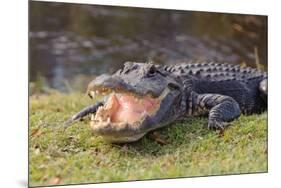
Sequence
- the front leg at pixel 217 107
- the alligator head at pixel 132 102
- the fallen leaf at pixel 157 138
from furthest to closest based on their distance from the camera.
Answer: the front leg at pixel 217 107, the fallen leaf at pixel 157 138, the alligator head at pixel 132 102

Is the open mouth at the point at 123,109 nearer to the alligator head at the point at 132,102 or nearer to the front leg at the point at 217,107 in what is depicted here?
the alligator head at the point at 132,102

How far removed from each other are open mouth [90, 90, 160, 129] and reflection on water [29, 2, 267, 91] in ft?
1.10

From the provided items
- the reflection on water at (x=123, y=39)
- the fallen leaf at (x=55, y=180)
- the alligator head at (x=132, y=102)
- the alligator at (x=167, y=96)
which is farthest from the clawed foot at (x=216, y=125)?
the fallen leaf at (x=55, y=180)

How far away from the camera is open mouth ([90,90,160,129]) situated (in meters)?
2.97

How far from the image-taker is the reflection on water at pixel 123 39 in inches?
122

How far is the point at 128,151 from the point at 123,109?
0.83 ft

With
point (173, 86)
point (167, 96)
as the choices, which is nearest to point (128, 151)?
point (167, 96)

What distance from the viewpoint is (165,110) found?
3.19 meters

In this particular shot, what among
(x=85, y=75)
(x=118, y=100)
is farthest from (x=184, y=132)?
(x=85, y=75)

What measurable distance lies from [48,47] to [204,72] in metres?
1.13

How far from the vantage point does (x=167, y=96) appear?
324cm

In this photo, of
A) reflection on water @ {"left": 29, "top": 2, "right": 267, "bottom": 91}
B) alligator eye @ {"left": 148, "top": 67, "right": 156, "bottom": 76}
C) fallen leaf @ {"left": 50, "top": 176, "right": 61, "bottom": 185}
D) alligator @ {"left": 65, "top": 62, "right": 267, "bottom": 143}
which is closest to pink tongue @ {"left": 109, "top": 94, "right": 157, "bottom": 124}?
alligator @ {"left": 65, "top": 62, "right": 267, "bottom": 143}

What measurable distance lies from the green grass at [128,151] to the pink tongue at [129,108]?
189 mm
